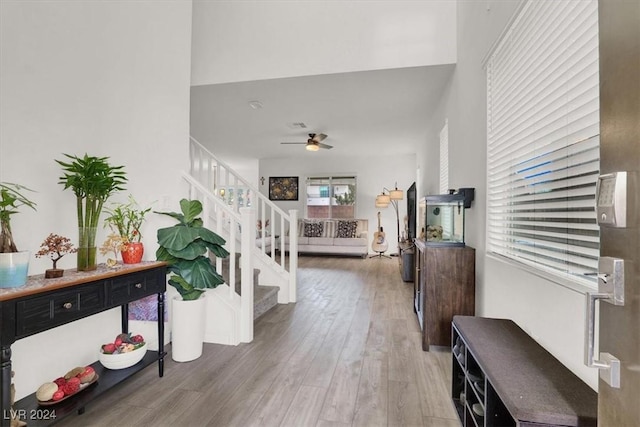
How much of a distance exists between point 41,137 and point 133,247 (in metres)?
0.82

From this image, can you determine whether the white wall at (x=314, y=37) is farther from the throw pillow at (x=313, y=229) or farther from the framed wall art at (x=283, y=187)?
the framed wall art at (x=283, y=187)

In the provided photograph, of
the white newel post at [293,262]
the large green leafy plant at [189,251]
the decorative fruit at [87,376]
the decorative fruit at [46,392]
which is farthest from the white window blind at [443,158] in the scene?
the decorative fruit at [46,392]

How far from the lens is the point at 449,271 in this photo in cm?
246

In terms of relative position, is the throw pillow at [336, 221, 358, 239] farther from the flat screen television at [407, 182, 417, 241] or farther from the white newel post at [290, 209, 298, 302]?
the white newel post at [290, 209, 298, 302]

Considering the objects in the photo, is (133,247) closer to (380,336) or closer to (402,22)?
(380,336)

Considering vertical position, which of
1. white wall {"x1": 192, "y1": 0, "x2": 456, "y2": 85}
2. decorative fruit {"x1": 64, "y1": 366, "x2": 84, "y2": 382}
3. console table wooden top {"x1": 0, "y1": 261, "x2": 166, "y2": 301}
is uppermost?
white wall {"x1": 192, "y1": 0, "x2": 456, "y2": 85}

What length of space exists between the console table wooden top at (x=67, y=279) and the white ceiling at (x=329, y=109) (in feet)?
8.39

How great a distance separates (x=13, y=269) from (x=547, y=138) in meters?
2.57

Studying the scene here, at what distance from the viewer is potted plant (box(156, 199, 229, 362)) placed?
A: 221 centimetres

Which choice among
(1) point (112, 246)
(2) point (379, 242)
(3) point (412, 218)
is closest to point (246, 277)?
(1) point (112, 246)

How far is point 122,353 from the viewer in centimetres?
189

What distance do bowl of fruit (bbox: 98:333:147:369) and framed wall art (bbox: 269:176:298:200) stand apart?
7.00 metres

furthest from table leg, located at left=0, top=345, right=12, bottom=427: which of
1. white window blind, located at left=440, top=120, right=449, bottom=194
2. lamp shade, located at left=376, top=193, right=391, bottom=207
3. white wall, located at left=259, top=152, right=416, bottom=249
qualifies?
white wall, located at left=259, top=152, right=416, bottom=249

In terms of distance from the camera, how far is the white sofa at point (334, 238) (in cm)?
752
